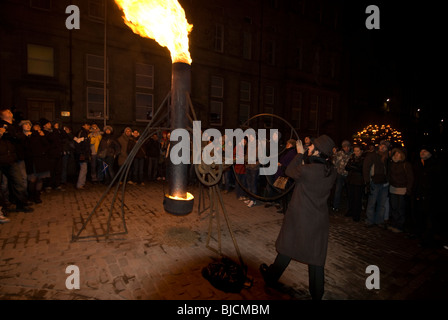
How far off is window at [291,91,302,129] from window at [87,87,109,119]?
52.5 feet

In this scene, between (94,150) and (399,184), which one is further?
(94,150)

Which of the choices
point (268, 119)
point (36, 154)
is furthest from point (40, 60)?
point (268, 119)

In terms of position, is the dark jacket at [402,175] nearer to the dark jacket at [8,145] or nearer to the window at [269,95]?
the dark jacket at [8,145]

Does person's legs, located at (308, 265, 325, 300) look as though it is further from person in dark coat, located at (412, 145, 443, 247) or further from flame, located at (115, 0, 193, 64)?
flame, located at (115, 0, 193, 64)

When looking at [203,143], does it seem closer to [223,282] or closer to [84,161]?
[223,282]

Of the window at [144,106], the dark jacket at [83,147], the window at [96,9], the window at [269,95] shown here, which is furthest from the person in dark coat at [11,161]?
the window at [269,95]

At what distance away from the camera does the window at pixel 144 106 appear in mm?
16422

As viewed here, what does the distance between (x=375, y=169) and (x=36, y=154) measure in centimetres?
948

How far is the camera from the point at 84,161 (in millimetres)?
9719

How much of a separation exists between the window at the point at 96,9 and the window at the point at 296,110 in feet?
53.7

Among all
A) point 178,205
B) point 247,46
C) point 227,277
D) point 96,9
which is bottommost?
point 227,277

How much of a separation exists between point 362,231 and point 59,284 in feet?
21.5

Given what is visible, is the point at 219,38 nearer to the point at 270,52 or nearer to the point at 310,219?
the point at 270,52

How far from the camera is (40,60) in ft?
42.9
